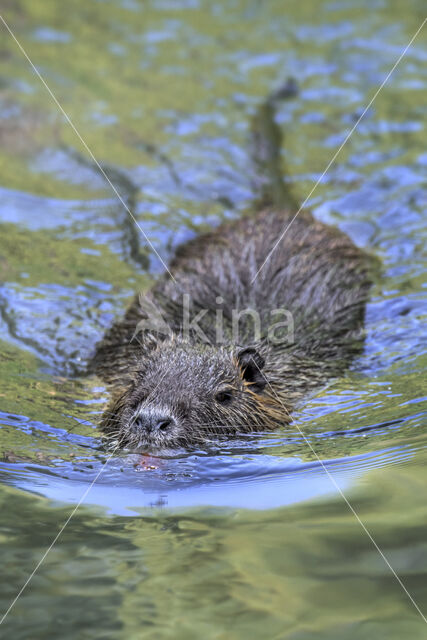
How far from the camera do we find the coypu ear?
4652mm

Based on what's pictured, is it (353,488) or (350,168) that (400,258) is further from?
(353,488)

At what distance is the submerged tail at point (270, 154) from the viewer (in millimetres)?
7809

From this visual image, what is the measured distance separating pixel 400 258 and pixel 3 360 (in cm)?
340

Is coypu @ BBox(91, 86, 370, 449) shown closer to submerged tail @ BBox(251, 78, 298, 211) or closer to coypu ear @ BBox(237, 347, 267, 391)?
coypu ear @ BBox(237, 347, 267, 391)

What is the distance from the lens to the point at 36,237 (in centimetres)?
704

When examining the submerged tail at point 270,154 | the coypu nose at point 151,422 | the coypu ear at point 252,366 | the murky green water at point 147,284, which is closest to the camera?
the murky green water at point 147,284

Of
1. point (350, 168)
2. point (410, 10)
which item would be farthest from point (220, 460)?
point (410, 10)

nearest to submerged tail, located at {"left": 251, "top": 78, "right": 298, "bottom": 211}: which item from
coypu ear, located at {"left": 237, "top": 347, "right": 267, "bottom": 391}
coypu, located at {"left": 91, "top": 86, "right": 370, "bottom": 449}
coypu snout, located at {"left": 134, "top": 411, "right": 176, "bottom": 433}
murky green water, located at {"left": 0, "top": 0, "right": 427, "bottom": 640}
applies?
murky green water, located at {"left": 0, "top": 0, "right": 427, "bottom": 640}

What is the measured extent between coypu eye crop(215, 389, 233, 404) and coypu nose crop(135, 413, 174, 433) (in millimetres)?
492

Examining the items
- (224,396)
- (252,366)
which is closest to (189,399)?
(224,396)

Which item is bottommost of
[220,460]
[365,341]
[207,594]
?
[365,341]

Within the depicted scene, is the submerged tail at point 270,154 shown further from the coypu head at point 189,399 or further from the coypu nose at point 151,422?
the coypu nose at point 151,422

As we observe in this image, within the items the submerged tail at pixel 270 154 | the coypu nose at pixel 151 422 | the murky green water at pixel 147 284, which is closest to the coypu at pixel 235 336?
the coypu nose at pixel 151 422

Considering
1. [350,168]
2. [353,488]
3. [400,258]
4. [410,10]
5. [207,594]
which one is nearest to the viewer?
[207,594]
